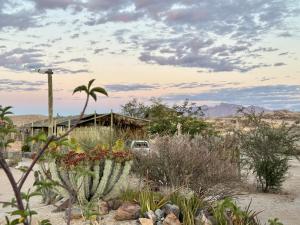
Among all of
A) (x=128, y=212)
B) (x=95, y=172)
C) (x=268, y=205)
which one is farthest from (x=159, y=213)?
(x=268, y=205)

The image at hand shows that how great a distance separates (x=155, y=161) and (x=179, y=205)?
11.2 feet

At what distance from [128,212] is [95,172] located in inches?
54.8

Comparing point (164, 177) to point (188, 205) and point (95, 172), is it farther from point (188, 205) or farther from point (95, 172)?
point (188, 205)

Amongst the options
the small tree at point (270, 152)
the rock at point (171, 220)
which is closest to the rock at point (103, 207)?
the rock at point (171, 220)

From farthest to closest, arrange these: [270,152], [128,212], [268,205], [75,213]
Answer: [270,152]
[268,205]
[75,213]
[128,212]

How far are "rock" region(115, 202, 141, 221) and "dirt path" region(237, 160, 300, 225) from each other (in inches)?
126

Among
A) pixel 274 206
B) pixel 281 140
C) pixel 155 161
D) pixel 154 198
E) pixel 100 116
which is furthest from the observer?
pixel 100 116

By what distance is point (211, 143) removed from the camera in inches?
588

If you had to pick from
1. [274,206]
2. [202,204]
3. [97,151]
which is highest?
[97,151]

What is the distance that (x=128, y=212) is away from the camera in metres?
8.21

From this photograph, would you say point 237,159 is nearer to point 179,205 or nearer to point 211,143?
point 211,143

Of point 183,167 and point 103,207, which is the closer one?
point 103,207

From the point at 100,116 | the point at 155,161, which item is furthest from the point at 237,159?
the point at 100,116

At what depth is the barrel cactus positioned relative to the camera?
9.19 m
